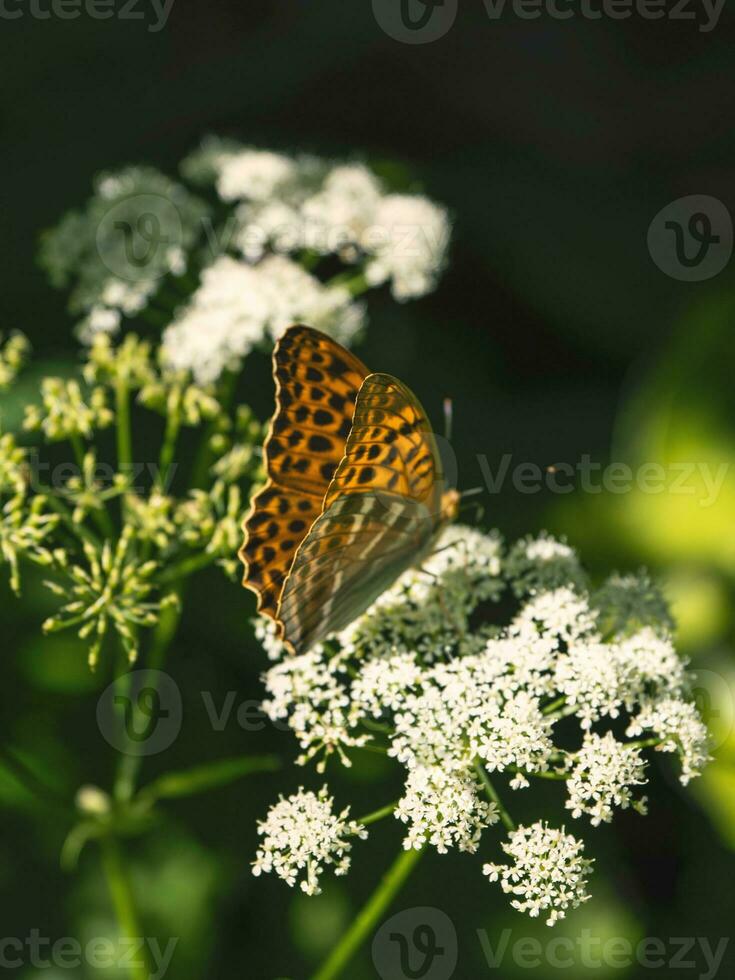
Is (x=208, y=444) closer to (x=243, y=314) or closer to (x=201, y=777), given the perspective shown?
(x=243, y=314)

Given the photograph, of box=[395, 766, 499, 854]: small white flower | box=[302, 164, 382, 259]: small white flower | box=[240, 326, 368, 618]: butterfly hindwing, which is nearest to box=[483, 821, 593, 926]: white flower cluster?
box=[395, 766, 499, 854]: small white flower

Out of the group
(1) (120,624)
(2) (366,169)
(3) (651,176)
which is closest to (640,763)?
(1) (120,624)

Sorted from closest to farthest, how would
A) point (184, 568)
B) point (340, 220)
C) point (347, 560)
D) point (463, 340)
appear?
point (347, 560) < point (184, 568) < point (340, 220) < point (463, 340)

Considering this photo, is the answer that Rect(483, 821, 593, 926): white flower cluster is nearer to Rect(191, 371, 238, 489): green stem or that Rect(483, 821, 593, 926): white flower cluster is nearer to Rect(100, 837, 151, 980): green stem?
Rect(100, 837, 151, 980): green stem

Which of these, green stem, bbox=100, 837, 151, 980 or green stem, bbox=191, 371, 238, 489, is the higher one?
green stem, bbox=191, 371, 238, 489

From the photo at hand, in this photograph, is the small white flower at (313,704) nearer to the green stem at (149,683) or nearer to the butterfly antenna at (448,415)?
the green stem at (149,683)

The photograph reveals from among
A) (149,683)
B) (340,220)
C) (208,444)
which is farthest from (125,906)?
(340,220)
